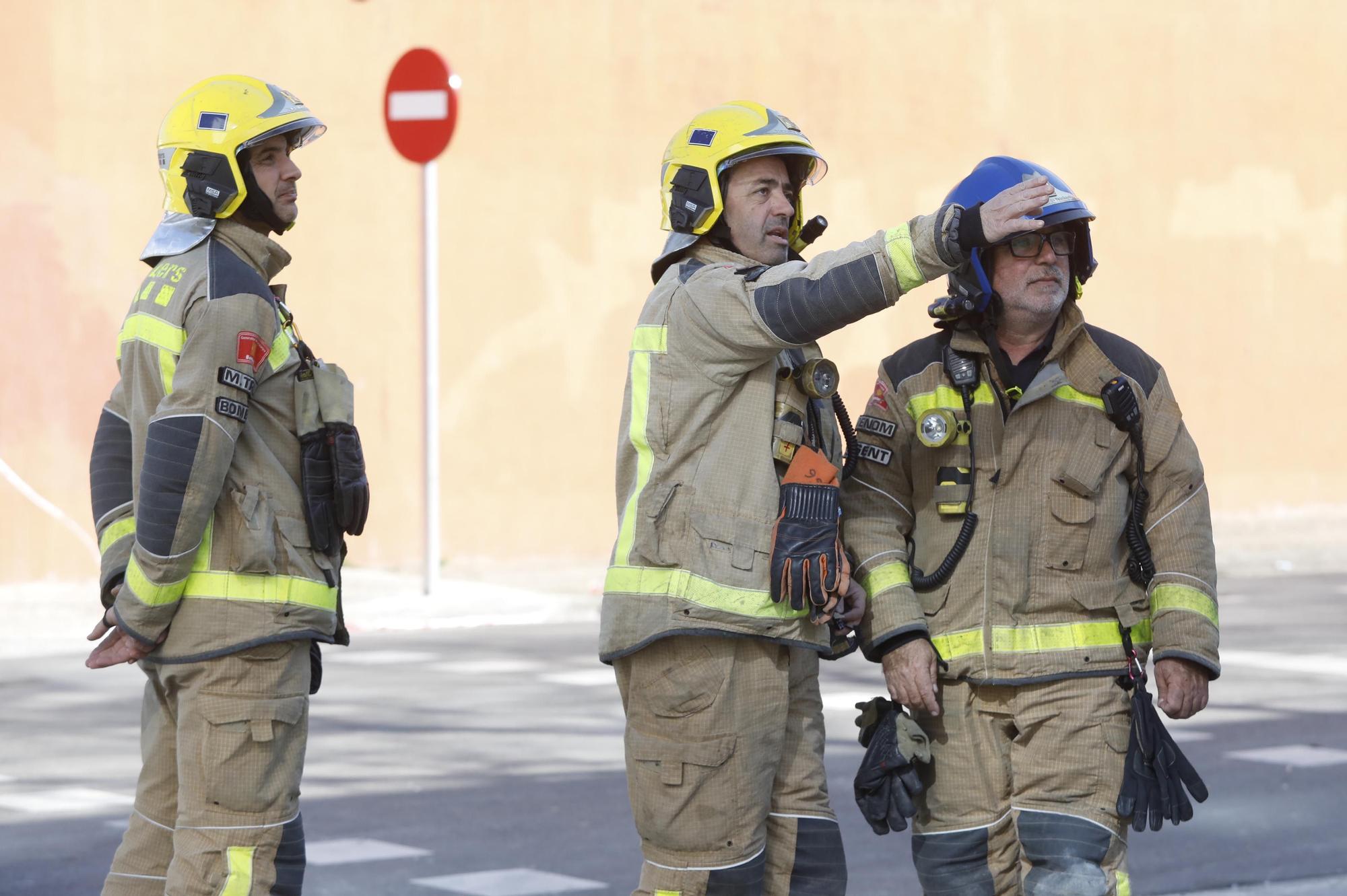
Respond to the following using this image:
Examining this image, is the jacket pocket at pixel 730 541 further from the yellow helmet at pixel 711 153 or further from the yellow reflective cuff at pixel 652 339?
the yellow helmet at pixel 711 153

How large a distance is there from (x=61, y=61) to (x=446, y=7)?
3.04m

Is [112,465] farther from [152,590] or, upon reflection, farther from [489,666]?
[489,666]

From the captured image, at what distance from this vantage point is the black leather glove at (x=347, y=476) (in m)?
5.27

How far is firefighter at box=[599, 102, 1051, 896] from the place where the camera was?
4840mm

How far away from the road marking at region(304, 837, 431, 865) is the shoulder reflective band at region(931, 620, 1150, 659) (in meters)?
2.89

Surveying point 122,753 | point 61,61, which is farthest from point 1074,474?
point 61,61

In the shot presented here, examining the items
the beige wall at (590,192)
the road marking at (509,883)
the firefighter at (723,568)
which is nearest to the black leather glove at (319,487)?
the firefighter at (723,568)

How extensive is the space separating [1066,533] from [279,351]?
6.58ft

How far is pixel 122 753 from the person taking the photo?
9.38 meters

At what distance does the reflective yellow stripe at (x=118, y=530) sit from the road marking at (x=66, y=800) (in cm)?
290

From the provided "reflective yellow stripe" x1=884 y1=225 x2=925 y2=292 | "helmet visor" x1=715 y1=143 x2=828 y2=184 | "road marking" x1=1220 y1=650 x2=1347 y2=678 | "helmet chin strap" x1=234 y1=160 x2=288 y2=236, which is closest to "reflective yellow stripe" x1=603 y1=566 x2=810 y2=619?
"reflective yellow stripe" x1=884 y1=225 x2=925 y2=292

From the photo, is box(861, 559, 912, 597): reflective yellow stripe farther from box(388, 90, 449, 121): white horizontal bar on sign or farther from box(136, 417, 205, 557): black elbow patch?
box(388, 90, 449, 121): white horizontal bar on sign

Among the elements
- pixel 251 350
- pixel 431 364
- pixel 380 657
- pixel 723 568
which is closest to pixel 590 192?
pixel 431 364

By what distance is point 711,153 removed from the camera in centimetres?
512
